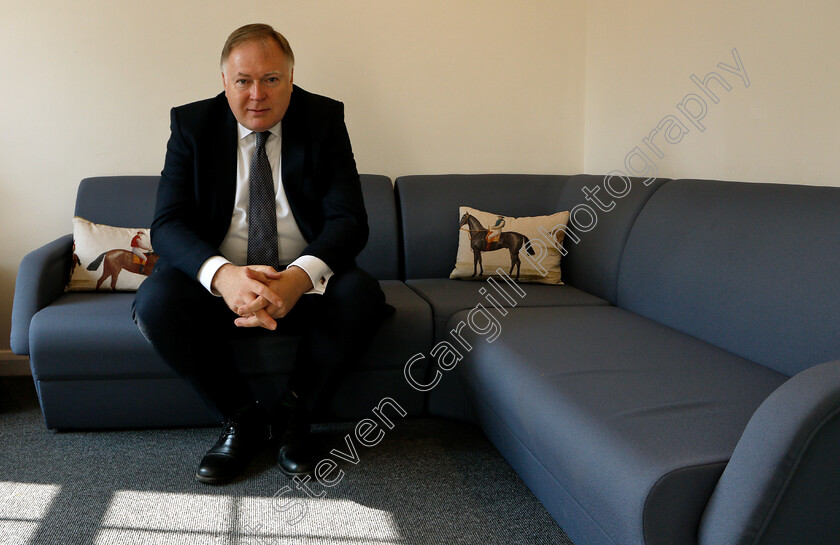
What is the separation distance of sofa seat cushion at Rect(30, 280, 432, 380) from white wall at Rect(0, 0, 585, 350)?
0.90 metres

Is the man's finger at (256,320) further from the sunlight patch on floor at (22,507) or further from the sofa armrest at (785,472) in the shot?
the sofa armrest at (785,472)

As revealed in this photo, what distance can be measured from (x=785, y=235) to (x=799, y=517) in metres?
0.79

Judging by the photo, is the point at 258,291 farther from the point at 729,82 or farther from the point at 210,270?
the point at 729,82

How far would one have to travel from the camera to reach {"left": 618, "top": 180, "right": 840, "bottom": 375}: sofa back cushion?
1.55 m

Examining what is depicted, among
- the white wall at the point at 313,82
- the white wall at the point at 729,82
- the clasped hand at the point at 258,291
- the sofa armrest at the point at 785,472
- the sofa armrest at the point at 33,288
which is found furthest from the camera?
the white wall at the point at 313,82

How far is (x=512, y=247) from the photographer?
2.58 metres

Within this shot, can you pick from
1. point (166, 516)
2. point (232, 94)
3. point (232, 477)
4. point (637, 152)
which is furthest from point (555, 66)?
point (166, 516)

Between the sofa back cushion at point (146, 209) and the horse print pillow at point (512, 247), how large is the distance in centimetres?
27

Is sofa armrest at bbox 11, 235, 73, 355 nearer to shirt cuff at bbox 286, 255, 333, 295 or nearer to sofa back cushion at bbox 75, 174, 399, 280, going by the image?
sofa back cushion at bbox 75, 174, 399, 280

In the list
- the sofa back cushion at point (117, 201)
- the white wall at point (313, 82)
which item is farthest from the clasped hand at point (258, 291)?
the white wall at point (313, 82)

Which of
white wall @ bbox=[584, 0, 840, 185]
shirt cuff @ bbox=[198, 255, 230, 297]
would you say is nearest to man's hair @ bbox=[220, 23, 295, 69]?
shirt cuff @ bbox=[198, 255, 230, 297]

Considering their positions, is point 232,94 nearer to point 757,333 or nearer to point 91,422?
point 91,422

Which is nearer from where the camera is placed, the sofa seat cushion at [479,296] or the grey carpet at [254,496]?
the grey carpet at [254,496]

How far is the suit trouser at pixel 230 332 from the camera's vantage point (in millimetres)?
1870
